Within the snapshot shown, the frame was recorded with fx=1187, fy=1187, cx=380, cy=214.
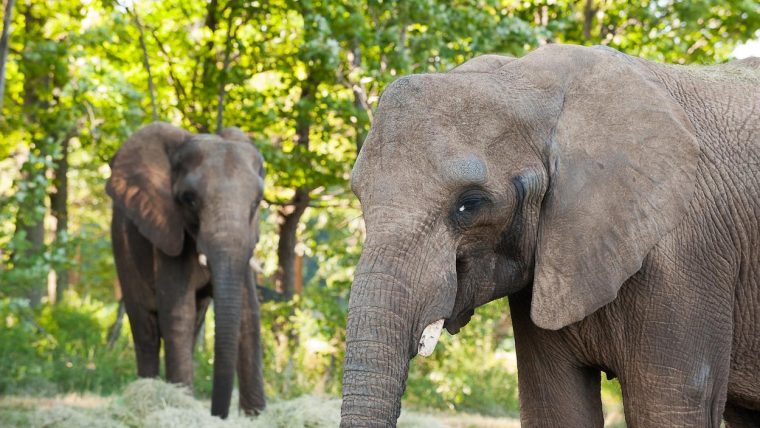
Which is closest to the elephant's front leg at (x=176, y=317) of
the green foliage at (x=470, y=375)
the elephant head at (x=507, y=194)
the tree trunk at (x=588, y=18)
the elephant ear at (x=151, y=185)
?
the elephant ear at (x=151, y=185)

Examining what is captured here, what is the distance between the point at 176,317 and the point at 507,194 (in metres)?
6.84

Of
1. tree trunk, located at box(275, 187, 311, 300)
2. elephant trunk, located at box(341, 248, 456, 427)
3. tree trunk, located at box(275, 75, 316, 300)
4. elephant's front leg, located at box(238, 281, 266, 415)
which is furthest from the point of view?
tree trunk, located at box(275, 187, 311, 300)

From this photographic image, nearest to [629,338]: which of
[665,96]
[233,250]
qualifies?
[665,96]

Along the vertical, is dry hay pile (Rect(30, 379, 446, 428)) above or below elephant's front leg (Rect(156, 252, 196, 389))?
below

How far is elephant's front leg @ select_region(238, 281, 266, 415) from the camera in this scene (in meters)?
11.2

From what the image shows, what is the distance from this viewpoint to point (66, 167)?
1959 cm

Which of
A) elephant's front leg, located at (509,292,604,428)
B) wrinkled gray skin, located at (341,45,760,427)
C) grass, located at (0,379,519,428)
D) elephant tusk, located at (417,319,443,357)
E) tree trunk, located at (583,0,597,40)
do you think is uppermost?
tree trunk, located at (583,0,597,40)

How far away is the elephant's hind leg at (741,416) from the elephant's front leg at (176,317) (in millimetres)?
5802

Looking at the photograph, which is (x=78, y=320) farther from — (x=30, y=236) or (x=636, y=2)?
(x=636, y=2)

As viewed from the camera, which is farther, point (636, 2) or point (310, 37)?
point (636, 2)

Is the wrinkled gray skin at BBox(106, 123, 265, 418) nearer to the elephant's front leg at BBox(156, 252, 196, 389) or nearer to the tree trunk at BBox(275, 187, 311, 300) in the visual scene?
the elephant's front leg at BBox(156, 252, 196, 389)

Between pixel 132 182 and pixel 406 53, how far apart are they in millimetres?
2963

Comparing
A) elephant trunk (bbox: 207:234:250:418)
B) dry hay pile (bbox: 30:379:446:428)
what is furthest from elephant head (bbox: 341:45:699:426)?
elephant trunk (bbox: 207:234:250:418)

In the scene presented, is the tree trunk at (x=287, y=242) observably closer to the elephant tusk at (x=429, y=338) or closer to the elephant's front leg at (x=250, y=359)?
the elephant's front leg at (x=250, y=359)
